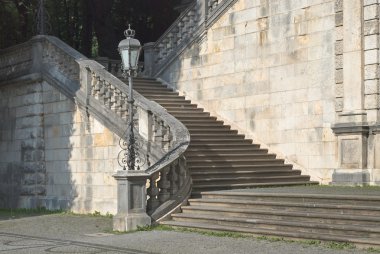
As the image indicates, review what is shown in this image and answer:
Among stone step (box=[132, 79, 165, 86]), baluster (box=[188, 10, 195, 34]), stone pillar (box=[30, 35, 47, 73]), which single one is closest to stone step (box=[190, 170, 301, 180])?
stone step (box=[132, 79, 165, 86])

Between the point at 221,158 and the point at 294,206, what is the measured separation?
4699mm

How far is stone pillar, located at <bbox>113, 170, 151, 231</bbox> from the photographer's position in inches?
562

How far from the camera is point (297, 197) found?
1389cm

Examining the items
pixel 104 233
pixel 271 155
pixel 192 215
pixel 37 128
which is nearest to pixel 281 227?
pixel 192 215

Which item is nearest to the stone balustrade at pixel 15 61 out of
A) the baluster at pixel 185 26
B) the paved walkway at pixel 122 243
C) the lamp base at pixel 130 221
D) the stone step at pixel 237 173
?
the baluster at pixel 185 26

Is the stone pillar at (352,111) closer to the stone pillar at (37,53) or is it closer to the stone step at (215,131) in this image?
the stone step at (215,131)

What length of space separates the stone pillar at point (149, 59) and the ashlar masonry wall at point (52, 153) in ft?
13.9

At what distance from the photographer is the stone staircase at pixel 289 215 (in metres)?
12.0

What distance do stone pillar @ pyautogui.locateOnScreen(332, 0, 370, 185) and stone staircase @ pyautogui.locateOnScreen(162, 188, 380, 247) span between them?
3.31 meters

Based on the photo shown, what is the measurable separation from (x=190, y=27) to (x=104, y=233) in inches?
394

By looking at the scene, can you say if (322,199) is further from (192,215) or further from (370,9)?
(370,9)

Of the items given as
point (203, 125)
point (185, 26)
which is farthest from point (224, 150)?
point (185, 26)

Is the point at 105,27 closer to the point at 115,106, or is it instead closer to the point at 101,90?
the point at 101,90

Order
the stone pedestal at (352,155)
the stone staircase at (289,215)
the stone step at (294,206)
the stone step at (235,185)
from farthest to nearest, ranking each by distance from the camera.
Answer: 1. the stone pedestal at (352,155)
2. the stone step at (235,185)
3. the stone step at (294,206)
4. the stone staircase at (289,215)
